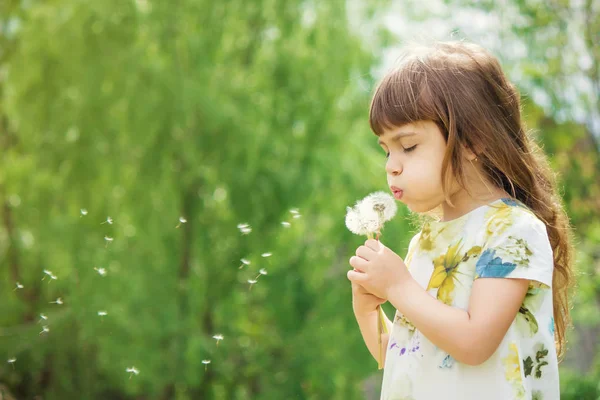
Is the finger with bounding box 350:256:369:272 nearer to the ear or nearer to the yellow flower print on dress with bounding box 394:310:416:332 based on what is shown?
the yellow flower print on dress with bounding box 394:310:416:332

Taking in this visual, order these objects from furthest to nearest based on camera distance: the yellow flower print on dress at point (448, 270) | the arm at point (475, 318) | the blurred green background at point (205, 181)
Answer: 1. the blurred green background at point (205, 181)
2. the yellow flower print on dress at point (448, 270)
3. the arm at point (475, 318)

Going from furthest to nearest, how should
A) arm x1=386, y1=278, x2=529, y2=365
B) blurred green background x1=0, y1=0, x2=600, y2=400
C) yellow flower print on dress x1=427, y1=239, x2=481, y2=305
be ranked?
blurred green background x1=0, y1=0, x2=600, y2=400 → yellow flower print on dress x1=427, y1=239, x2=481, y2=305 → arm x1=386, y1=278, x2=529, y2=365

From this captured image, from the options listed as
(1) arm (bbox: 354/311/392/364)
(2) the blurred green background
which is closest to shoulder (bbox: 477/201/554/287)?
(1) arm (bbox: 354/311/392/364)

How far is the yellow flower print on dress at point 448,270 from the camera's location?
4.47ft

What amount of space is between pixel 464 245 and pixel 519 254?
0.12 m

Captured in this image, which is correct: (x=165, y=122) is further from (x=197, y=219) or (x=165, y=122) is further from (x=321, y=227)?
(x=321, y=227)

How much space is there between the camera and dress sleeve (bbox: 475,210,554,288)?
1.29m

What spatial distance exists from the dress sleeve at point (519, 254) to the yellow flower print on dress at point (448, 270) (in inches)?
1.7

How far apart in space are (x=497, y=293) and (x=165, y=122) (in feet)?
13.1

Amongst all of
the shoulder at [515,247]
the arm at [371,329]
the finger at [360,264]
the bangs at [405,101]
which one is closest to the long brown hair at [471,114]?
the bangs at [405,101]

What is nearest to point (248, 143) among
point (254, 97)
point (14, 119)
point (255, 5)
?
point (254, 97)

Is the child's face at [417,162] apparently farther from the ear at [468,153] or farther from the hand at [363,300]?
the hand at [363,300]

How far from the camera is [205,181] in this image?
16.9ft

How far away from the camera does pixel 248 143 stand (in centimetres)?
506
